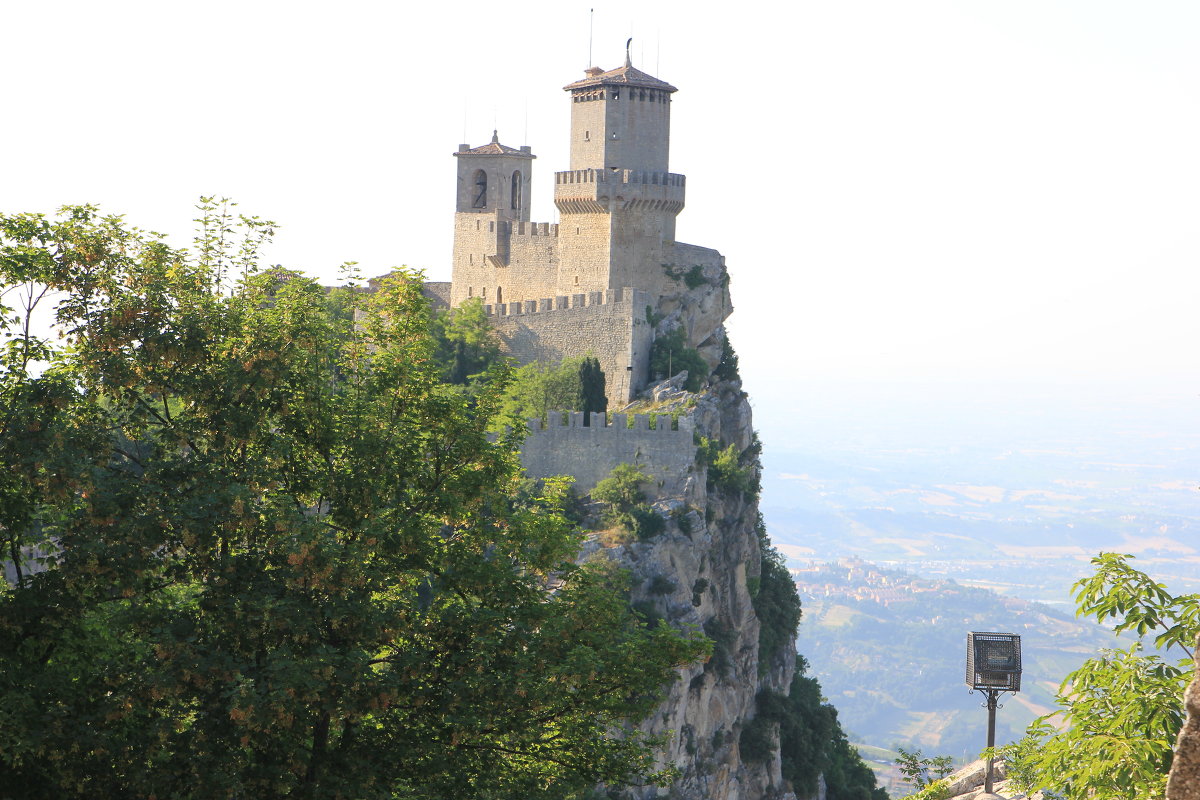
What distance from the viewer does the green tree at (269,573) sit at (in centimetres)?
1611

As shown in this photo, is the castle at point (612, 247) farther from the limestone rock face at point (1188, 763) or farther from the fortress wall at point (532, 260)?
the limestone rock face at point (1188, 763)

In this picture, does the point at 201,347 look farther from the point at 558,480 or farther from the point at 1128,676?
the point at 1128,676

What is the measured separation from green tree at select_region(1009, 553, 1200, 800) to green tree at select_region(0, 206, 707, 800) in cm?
633

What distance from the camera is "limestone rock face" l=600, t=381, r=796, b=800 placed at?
45.6m

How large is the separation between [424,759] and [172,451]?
4.87 m

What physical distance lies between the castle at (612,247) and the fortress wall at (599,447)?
246 inches

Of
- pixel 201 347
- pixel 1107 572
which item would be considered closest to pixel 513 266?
pixel 201 347

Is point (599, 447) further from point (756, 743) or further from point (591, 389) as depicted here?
point (756, 743)

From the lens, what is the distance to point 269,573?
56.3ft

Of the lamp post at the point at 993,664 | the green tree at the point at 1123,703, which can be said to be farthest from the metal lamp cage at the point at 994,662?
the green tree at the point at 1123,703

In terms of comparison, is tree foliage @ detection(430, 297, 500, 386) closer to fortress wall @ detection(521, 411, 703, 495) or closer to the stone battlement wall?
the stone battlement wall

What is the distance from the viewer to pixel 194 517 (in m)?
16.7

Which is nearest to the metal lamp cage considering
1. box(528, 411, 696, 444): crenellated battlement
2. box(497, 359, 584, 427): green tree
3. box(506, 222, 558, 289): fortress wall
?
box(528, 411, 696, 444): crenellated battlement

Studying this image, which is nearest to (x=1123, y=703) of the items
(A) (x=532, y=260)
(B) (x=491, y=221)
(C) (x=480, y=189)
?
(A) (x=532, y=260)
